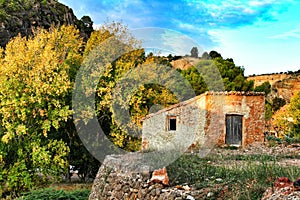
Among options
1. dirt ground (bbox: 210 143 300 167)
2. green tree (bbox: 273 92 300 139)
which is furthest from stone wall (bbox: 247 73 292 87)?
dirt ground (bbox: 210 143 300 167)

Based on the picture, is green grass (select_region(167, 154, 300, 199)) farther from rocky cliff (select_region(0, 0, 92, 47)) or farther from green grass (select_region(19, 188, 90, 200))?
rocky cliff (select_region(0, 0, 92, 47))

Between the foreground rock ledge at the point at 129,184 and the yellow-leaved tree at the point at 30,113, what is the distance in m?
4.93

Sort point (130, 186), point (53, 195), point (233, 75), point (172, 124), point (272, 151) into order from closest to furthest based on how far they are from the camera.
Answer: point (130, 186), point (53, 195), point (272, 151), point (172, 124), point (233, 75)

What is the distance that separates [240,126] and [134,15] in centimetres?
763

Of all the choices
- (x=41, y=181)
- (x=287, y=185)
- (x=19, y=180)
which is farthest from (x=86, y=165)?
(x=287, y=185)

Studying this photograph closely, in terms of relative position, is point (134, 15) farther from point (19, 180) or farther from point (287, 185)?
point (287, 185)

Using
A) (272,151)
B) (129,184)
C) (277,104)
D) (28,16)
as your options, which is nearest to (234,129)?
(272,151)

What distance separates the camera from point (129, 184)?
8.98 metres

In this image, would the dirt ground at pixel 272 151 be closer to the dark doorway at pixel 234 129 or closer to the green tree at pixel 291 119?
the dark doorway at pixel 234 129

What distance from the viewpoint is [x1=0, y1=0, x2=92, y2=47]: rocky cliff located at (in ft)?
95.8

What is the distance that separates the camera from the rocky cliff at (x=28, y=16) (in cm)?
2919

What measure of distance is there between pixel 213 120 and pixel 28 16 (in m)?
21.1

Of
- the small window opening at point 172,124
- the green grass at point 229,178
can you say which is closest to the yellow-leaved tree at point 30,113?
the small window opening at point 172,124

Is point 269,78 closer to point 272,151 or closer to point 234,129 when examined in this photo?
point 234,129
